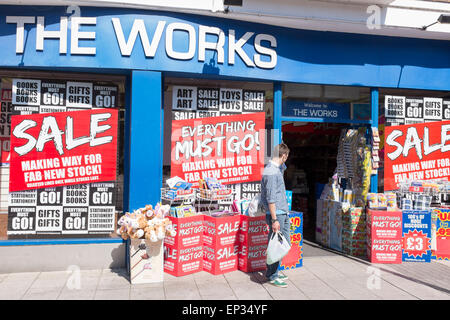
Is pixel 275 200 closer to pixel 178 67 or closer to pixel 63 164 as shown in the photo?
pixel 178 67

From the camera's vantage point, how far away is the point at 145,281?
5.01m

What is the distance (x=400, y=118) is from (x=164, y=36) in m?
4.52

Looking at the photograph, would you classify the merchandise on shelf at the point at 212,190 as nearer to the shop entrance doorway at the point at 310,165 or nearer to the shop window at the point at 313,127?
the shop window at the point at 313,127

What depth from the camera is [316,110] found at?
6.68 m

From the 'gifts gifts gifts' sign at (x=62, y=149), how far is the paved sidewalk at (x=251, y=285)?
4.59 ft

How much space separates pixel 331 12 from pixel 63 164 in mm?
4918

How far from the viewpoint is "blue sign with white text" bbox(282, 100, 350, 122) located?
21.6ft

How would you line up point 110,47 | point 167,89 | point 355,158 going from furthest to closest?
point 355,158
point 167,89
point 110,47

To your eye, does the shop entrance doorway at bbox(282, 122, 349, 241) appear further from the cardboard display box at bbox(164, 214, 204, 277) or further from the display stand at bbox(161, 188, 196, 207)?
the cardboard display box at bbox(164, 214, 204, 277)

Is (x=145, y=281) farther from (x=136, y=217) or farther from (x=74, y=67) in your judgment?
(x=74, y=67)

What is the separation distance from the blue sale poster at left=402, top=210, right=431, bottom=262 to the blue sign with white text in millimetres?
1991

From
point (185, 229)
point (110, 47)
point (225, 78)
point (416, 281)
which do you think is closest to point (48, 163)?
point (110, 47)

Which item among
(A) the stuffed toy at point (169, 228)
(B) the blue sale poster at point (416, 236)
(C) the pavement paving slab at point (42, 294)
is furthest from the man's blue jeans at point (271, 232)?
(C) the pavement paving slab at point (42, 294)

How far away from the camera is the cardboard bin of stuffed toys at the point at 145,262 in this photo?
499cm
